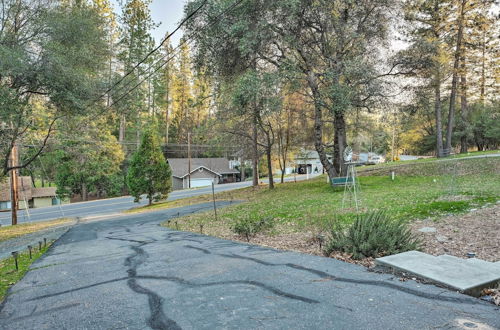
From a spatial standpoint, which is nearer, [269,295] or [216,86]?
[269,295]

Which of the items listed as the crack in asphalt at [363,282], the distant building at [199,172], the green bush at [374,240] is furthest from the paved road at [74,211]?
the green bush at [374,240]

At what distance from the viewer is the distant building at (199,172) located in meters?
45.5

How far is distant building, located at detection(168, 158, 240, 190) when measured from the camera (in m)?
45.5

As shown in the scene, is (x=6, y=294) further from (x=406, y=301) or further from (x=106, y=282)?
(x=406, y=301)

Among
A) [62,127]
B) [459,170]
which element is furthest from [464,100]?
[62,127]

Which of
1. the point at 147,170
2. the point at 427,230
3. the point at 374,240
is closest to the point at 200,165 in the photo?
the point at 147,170

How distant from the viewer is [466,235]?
5.88 meters

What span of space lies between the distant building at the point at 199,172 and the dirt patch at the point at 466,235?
3963cm

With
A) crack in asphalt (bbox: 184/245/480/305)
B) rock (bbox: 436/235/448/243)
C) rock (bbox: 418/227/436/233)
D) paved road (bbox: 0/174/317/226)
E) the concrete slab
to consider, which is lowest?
paved road (bbox: 0/174/317/226)

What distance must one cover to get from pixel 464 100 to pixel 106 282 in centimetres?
3080

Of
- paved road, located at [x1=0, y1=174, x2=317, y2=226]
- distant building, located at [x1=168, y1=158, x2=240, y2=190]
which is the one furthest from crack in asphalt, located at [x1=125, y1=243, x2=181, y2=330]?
distant building, located at [x1=168, y1=158, x2=240, y2=190]

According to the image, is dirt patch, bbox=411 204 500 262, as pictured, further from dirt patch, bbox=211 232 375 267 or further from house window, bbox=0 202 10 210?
house window, bbox=0 202 10 210

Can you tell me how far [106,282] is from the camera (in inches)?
171

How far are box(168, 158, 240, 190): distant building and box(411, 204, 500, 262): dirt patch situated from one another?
39.6m
